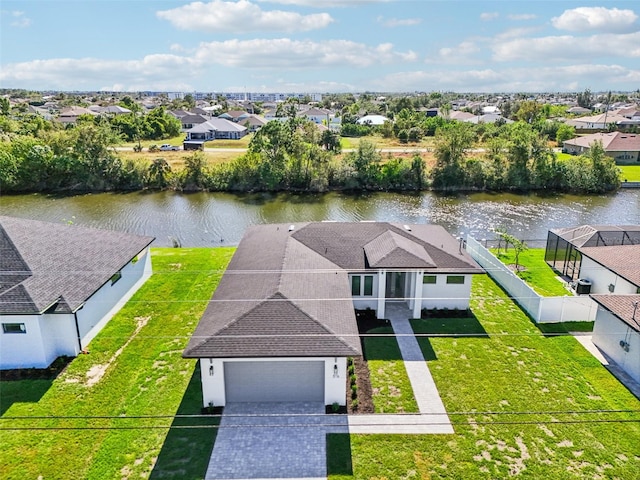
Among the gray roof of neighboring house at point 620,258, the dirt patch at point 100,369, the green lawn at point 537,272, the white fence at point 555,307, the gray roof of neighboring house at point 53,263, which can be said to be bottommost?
the dirt patch at point 100,369

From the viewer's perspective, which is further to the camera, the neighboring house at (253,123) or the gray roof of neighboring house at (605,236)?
the neighboring house at (253,123)

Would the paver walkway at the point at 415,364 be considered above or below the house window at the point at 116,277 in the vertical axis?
below

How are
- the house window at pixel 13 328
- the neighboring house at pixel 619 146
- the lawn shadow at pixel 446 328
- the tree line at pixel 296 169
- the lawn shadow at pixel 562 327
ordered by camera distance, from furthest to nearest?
the neighboring house at pixel 619 146
the tree line at pixel 296 169
the lawn shadow at pixel 562 327
the lawn shadow at pixel 446 328
the house window at pixel 13 328

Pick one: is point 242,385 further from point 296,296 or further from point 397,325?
point 397,325

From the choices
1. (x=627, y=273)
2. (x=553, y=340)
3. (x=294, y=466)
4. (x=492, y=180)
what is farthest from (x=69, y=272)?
(x=492, y=180)

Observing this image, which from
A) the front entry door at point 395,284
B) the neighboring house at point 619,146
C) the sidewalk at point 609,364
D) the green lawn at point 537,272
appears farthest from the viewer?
the neighboring house at point 619,146

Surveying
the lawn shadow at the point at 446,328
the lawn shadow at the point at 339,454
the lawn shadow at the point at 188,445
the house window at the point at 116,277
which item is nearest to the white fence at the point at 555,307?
the lawn shadow at the point at 446,328

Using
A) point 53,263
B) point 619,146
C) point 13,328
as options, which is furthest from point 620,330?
point 619,146

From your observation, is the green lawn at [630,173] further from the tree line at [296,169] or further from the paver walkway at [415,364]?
the paver walkway at [415,364]
